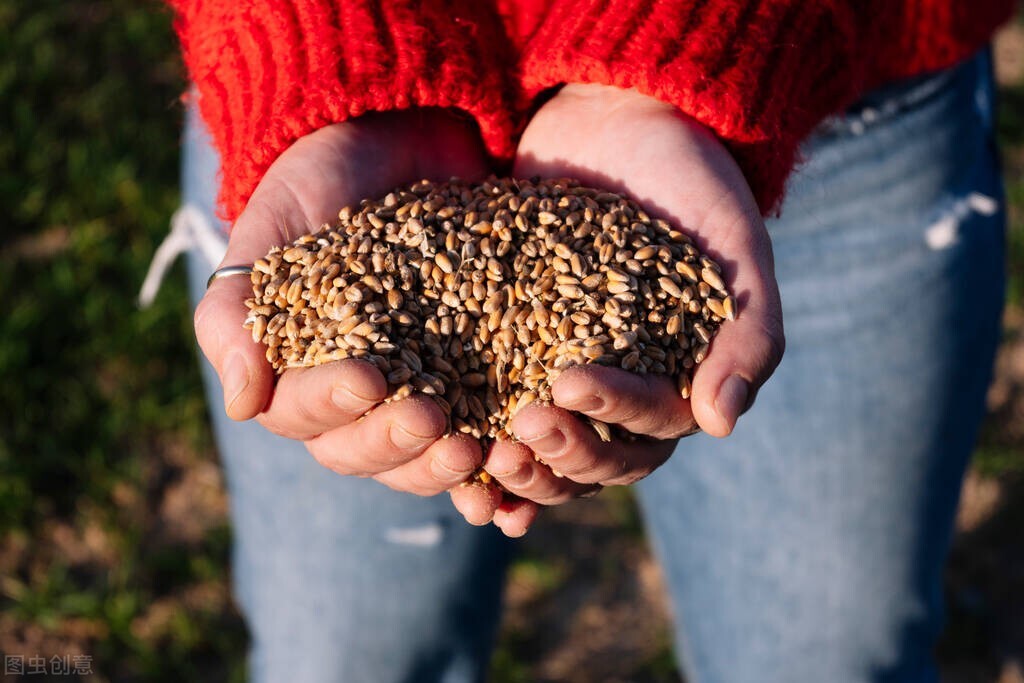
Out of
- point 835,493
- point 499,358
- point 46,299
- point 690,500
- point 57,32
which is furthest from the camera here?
point 57,32

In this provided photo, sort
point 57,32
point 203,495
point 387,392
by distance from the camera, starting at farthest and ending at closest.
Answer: point 57,32 < point 203,495 < point 387,392

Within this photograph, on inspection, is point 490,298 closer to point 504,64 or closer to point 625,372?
point 625,372

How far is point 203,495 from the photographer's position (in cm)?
371

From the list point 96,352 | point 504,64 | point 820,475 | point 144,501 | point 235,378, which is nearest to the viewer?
point 235,378

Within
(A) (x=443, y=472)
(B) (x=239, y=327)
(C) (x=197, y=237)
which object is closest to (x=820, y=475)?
(A) (x=443, y=472)

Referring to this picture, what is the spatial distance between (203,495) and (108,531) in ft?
1.13

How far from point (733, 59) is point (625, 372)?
24.9 inches

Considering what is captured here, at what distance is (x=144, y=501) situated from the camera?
3.64 metres

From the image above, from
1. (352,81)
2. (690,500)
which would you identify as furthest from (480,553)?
(352,81)

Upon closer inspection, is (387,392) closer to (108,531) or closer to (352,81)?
(352,81)

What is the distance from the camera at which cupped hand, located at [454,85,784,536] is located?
1.59m

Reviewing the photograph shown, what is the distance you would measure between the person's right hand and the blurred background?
1913mm

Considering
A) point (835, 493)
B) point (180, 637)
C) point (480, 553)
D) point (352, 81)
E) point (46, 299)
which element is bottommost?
point (180, 637)

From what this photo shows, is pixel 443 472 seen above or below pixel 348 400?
below
